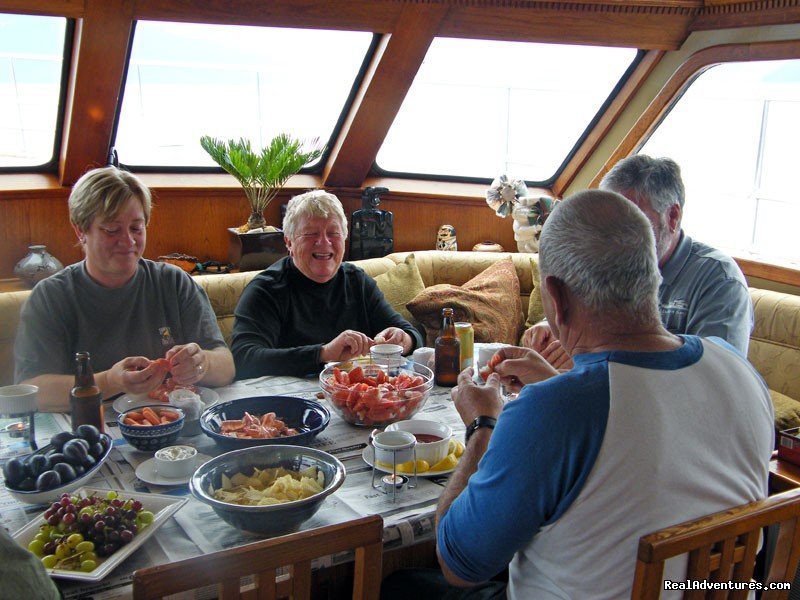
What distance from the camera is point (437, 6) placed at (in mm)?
3604

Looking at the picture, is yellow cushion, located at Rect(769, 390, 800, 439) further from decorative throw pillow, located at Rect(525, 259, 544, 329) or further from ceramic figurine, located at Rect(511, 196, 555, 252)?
ceramic figurine, located at Rect(511, 196, 555, 252)

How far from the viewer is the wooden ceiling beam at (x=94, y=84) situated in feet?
10.6

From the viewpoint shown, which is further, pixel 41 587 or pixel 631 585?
pixel 631 585

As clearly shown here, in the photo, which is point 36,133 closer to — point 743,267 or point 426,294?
point 426,294

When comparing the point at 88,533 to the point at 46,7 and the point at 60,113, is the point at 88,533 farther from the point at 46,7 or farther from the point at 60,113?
the point at 60,113

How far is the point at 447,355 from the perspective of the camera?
2.33 metres

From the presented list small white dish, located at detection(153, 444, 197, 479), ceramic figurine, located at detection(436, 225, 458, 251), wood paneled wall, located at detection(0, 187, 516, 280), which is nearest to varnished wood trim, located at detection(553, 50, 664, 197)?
wood paneled wall, located at detection(0, 187, 516, 280)

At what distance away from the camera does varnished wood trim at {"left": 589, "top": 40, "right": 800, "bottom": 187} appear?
3.69 m

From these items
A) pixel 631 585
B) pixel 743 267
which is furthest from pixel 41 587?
pixel 743 267

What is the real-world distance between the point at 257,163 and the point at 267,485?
2.70 m

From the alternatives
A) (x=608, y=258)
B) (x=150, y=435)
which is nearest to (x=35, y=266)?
(x=150, y=435)

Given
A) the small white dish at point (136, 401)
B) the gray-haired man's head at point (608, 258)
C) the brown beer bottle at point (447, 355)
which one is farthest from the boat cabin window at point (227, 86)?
the gray-haired man's head at point (608, 258)

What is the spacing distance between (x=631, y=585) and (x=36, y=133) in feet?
12.0

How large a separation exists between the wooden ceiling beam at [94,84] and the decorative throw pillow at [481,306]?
1.72 metres
